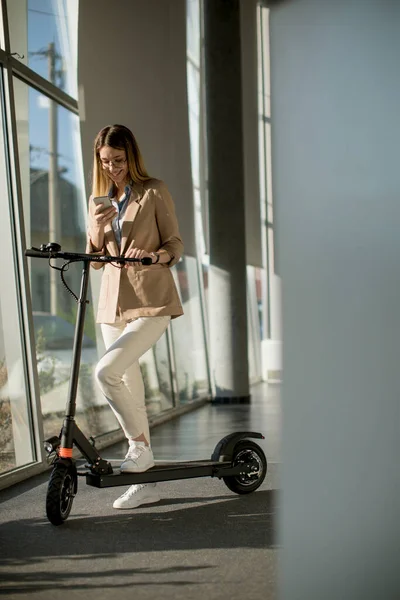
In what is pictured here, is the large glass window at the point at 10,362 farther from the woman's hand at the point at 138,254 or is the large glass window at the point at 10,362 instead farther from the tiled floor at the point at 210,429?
the woman's hand at the point at 138,254

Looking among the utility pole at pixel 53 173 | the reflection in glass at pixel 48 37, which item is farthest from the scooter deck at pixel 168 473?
the reflection in glass at pixel 48 37

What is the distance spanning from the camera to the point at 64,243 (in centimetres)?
566

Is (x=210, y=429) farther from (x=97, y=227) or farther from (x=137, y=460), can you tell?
(x=97, y=227)

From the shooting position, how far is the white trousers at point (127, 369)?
3332mm

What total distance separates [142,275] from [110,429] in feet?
8.91

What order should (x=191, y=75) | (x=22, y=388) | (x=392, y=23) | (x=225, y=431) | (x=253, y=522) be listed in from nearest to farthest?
(x=392, y=23), (x=253, y=522), (x=22, y=388), (x=225, y=431), (x=191, y=75)

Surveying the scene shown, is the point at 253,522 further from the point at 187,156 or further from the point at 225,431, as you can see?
the point at 187,156

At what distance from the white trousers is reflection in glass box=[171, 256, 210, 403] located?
4894mm

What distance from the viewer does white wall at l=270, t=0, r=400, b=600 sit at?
3.02 feet

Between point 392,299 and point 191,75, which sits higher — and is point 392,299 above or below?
below

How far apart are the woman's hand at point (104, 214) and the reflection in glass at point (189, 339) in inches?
196

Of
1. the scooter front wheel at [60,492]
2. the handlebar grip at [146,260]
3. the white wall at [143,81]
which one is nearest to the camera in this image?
the scooter front wheel at [60,492]

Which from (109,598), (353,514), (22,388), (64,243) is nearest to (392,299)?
(353,514)

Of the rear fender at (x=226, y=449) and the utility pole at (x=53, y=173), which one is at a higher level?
the utility pole at (x=53, y=173)
